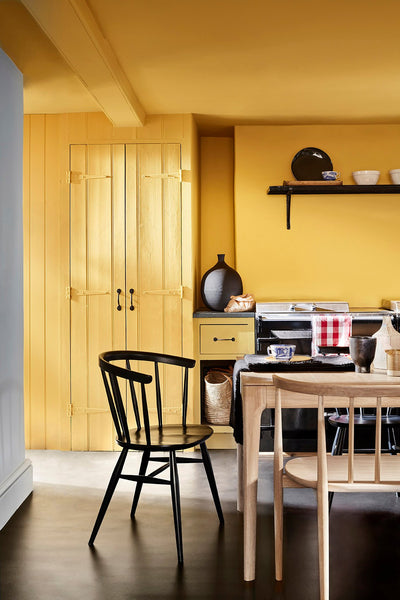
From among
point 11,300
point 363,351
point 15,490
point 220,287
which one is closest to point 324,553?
point 363,351

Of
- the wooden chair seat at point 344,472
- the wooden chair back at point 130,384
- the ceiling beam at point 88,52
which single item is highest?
the ceiling beam at point 88,52

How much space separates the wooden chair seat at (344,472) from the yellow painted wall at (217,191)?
2.79 metres

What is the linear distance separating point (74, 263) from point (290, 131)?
2.02 meters

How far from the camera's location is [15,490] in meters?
3.16

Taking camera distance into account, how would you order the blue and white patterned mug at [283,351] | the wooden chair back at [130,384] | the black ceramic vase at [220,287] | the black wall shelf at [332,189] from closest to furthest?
1. the wooden chair back at [130,384]
2. the blue and white patterned mug at [283,351]
3. the black ceramic vase at [220,287]
4. the black wall shelf at [332,189]

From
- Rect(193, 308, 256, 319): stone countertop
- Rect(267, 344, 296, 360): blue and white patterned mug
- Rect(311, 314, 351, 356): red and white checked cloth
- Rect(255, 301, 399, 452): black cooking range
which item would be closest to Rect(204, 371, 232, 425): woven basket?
Rect(255, 301, 399, 452): black cooking range

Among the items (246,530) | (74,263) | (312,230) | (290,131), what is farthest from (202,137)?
(246,530)

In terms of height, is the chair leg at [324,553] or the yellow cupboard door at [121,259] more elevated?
the yellow cupboard door at [121,259]

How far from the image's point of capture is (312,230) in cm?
473

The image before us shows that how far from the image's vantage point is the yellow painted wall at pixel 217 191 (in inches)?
195

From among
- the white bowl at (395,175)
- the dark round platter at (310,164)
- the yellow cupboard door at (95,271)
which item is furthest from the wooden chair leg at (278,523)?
the white bowl at (395,175)

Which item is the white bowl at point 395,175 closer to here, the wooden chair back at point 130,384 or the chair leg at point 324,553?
the wooden chair back at point 130,384

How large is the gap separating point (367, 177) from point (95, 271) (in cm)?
222

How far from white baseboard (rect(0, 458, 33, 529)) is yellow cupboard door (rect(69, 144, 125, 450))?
3.01 feet
